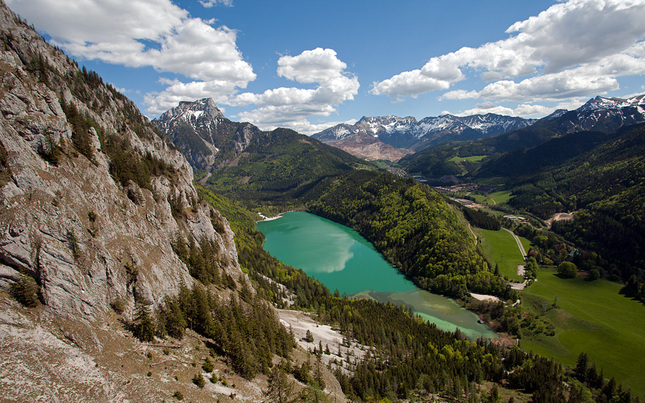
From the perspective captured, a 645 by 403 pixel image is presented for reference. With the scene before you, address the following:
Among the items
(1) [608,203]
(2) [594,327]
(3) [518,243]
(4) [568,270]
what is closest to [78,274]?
(2) [594,327]

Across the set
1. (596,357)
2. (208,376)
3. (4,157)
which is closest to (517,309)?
(596,357)

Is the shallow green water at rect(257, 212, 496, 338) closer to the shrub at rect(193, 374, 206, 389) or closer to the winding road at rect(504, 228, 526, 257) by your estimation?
the winding road at rect(504, 228, 526, 257)

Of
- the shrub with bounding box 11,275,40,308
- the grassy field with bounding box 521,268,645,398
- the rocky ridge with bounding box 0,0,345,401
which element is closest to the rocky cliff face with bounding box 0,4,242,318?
the rocky ridge with bounding box 0,0,345,401

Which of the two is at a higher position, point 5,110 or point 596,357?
point 5,110

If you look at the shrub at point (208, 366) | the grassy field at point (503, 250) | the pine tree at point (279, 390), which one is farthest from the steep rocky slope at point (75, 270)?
the grassy field at point (503, 250)

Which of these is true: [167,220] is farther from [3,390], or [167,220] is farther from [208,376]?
[3,390]

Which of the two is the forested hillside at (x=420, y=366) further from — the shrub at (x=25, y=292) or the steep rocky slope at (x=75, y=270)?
the shrub at (x=25, y=292)
